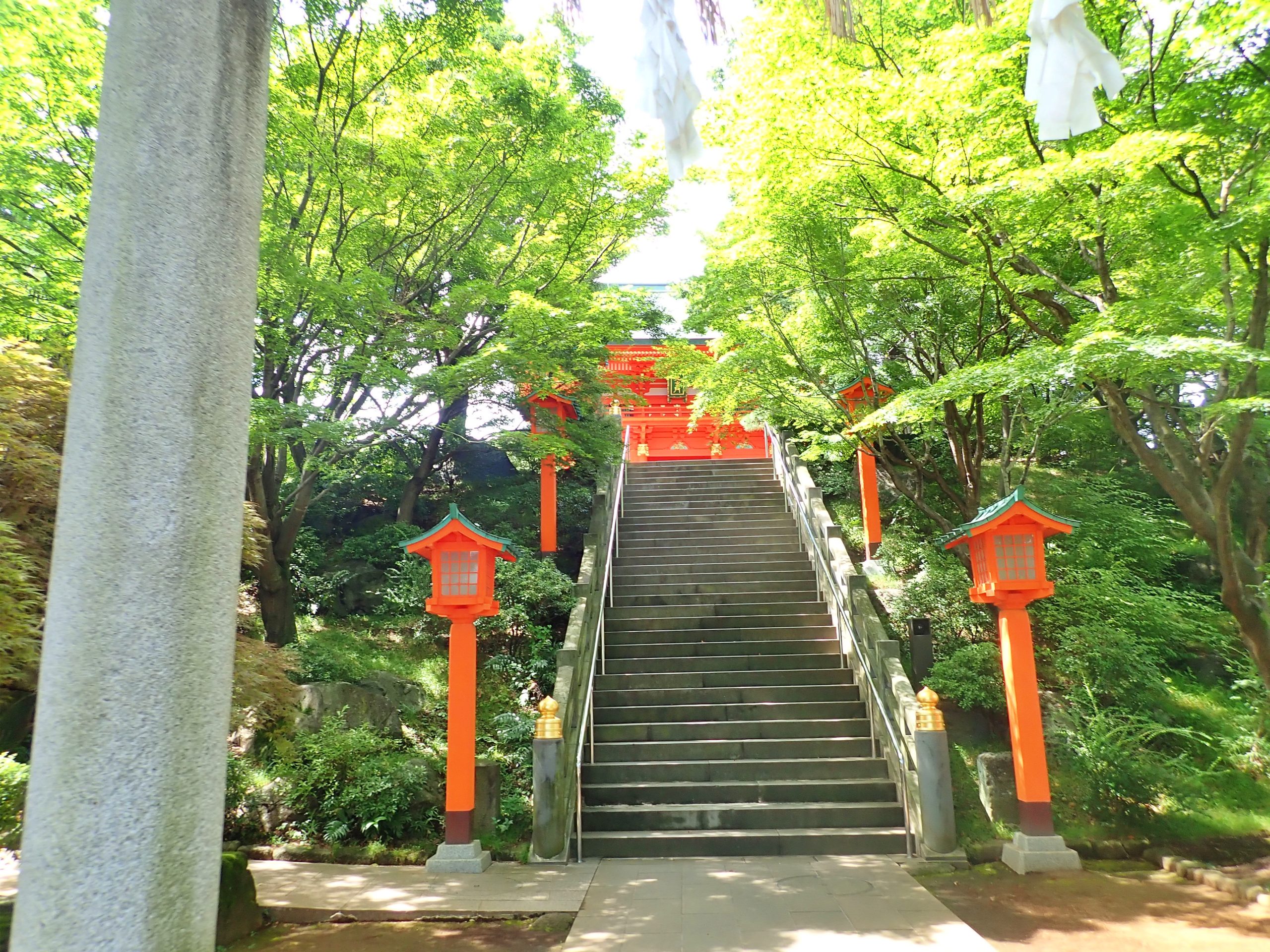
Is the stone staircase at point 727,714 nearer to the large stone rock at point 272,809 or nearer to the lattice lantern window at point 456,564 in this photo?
the lattice lantern window at point 456,564

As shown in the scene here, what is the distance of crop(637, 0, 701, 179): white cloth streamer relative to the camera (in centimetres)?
251

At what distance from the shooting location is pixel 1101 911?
5.11 metres

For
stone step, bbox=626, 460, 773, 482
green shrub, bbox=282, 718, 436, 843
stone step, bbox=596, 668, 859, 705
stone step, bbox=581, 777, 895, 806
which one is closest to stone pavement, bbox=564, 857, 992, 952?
stone step, bbox=581, 777, 895, 806

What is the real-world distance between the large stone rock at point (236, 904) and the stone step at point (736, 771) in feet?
10.3

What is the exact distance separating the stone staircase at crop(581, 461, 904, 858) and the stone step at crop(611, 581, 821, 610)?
0.02m

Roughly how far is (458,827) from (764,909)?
2844 mm

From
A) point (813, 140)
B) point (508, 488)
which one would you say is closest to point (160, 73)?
point (813, 140)

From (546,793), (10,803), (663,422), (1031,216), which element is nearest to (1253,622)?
(1031,216)

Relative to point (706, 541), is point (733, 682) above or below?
below

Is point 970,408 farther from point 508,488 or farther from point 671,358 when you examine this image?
point 508,488

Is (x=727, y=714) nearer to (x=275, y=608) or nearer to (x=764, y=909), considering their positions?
(x=764, y=909)

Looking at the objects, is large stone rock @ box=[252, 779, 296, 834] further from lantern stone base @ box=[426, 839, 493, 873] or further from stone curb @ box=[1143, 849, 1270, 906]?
stone curb @ box=[1143, 849, 1270, 906]

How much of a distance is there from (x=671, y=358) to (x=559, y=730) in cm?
659

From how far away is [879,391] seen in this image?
997cm
